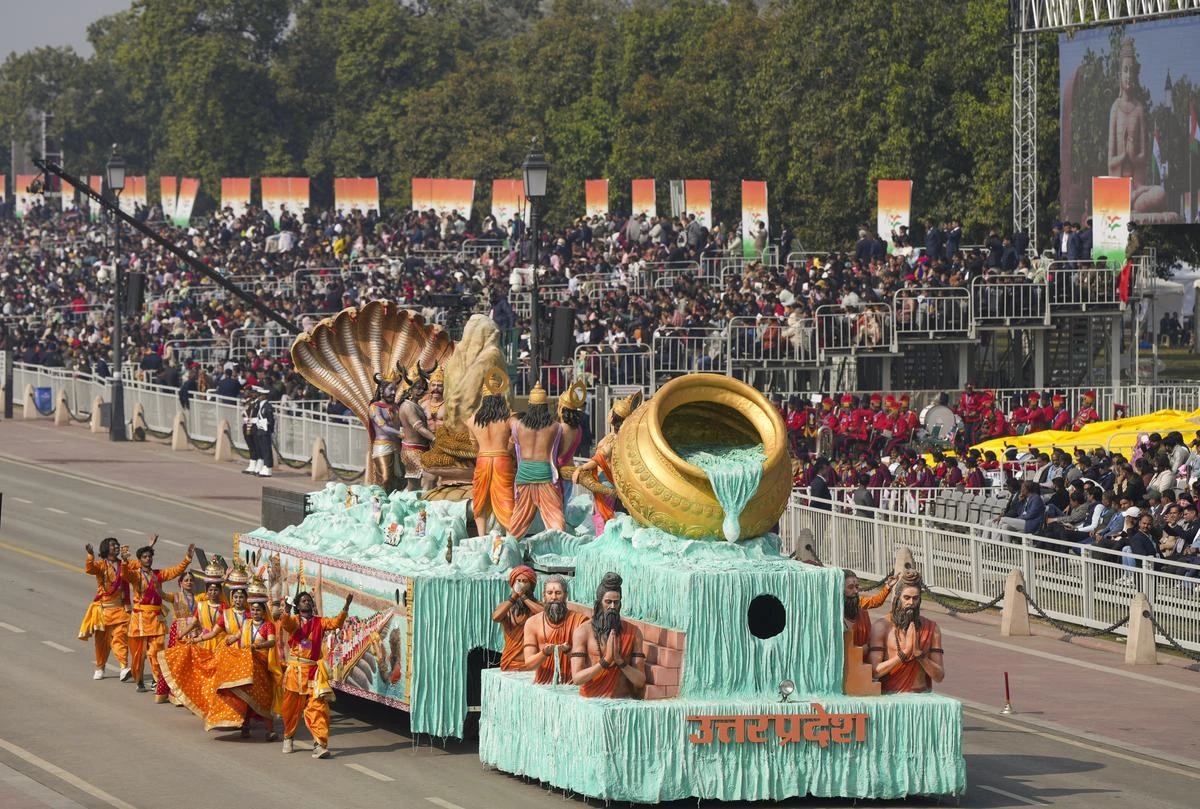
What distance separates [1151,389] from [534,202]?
45.1 ft

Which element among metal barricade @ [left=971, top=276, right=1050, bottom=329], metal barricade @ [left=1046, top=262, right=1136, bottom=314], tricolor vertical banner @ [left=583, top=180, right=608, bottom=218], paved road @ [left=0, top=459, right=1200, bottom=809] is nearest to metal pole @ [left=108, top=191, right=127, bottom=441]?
metal barricade @ [left=971, top=276, right=1050, bottom=329]

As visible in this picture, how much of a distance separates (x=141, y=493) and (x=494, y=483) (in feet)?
68.0

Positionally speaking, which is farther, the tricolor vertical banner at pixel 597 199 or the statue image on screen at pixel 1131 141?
the tricolor vertical banner at pixel 597 199

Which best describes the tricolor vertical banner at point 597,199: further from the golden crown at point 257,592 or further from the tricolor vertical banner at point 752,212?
the golden crown at point 257,592

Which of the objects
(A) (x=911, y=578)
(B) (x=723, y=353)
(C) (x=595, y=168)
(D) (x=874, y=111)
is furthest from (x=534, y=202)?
(C) (x=595, y=168)

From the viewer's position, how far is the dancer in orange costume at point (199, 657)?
20906 mm

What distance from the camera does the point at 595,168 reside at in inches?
3568

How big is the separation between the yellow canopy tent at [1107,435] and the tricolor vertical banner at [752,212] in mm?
18220

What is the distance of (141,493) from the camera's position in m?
40.5

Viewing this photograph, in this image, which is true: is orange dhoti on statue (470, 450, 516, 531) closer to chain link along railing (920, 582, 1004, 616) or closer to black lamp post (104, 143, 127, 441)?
chain link along railing (920, 582, 1004, 616)

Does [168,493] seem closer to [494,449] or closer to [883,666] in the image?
[494,449]

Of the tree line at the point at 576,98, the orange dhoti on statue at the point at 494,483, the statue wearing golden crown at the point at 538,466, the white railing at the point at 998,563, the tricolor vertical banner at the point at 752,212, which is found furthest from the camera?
the tree line at the point at 576,98

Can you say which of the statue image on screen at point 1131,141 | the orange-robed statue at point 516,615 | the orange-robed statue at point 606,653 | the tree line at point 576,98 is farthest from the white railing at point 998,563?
the tree line at point 576,98

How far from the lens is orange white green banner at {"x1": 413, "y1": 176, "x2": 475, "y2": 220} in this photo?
2726 inches
